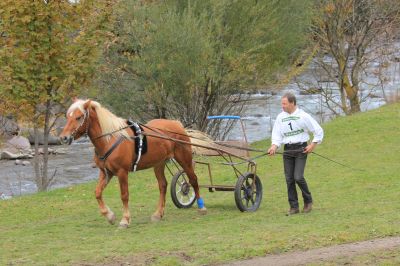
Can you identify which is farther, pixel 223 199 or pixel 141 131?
pixel 223 199

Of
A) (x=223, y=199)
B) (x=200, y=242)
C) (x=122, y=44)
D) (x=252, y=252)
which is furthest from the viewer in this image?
(x=122, y=44)

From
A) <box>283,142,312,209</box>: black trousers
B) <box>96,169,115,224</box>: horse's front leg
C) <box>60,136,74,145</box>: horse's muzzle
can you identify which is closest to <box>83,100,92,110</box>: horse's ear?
<box>60,136,74,145</box>: horse's muzzle

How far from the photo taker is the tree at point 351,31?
29562 millimetres

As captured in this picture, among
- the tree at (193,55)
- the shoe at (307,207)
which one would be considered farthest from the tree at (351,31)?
the shoe at (307,207)

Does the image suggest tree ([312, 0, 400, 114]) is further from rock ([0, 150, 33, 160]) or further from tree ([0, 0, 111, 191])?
tree ([0, 0, 111, 191])

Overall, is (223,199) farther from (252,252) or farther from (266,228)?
(252,252)

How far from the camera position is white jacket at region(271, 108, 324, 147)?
10.8 metres

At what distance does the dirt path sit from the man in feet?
8.10

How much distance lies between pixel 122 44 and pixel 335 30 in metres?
10.8

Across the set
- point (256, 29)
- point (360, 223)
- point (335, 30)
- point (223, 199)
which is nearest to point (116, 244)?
point (360, 223)

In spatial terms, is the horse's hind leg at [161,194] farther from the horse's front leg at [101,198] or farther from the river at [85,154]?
the river at [85,154]

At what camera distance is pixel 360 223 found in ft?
32.0

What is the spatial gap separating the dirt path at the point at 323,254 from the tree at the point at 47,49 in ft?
33.1

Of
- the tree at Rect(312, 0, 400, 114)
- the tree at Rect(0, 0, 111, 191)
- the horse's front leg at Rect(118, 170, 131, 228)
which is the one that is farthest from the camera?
the tree at Rect(312, 0, 400, 114)
